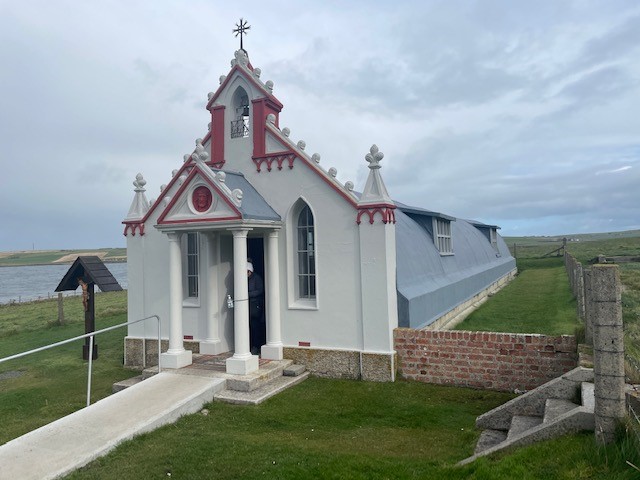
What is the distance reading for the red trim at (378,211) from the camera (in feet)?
34.1

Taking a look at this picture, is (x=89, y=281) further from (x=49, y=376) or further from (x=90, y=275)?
(x=49, y=376)

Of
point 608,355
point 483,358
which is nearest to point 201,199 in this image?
point 483,358

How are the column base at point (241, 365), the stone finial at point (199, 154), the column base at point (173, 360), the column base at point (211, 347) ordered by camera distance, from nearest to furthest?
the column base at point (241, 365) < the stone finial at point (199, 154) < the column base at point (173, 360) < the column base at point (211, 347)

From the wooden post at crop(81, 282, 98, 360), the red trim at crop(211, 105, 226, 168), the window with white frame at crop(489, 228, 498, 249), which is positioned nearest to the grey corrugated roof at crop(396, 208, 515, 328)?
the red trim at crop(211, 105, 226, 168)

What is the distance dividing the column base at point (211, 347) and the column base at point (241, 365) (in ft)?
6.24

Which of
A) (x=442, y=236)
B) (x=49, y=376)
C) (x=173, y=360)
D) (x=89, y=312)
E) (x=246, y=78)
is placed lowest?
(x=49, y=376)

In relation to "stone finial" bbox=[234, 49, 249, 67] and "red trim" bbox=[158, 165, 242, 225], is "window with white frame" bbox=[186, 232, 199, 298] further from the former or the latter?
"stone finial" bbox=[234, 49, 249, 67]

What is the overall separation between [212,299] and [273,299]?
5.74 ft

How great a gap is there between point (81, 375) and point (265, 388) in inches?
230

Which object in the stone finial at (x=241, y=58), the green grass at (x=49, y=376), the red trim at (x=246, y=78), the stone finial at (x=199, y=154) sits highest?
the stone finial at (x=241, y=58)

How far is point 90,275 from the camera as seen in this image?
45.5 ft

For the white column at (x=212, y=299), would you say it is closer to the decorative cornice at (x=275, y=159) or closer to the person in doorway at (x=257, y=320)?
the person in doorway at (x=257, y=320)

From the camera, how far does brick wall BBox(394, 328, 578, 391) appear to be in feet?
30.1

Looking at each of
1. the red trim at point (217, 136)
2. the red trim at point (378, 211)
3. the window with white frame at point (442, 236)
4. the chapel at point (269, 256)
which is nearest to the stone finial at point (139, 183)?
the chapel at point (269, 256)
